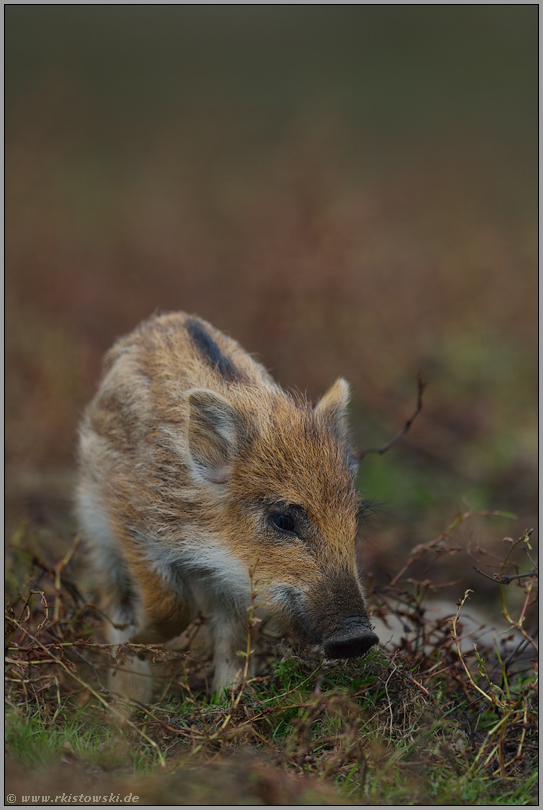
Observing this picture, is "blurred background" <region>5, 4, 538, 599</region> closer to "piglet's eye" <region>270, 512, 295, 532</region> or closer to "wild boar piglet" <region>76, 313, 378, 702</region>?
"wild boar piglet" <region>76, 313, 378, 702</region>

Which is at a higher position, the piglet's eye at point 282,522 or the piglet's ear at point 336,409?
the piglet's ear at point 336,409

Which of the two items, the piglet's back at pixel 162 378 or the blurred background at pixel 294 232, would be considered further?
the blurred background at pixel 294 232

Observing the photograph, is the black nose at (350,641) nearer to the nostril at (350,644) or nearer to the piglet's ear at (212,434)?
the nostril at (350,644)

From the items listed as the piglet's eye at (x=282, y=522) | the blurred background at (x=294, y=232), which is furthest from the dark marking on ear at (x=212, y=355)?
the blurred background at (x=294, y=232)

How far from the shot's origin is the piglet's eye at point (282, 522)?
4.36 meters

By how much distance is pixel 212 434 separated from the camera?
479 centimetres

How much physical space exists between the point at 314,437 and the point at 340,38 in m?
21.1

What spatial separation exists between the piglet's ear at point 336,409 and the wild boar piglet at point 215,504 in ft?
0.04

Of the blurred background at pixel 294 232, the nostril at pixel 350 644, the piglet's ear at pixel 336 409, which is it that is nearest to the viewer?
the nostril at pixel 350 644

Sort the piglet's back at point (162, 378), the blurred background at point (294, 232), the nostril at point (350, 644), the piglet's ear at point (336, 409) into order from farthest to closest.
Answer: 1. the blurred background at point (294, 232)
2. the piglet's back at point (162, 378)
3. the piglet's ear at point (336, 409)
4. the nostril at point (350, 644)

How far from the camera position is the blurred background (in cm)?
854

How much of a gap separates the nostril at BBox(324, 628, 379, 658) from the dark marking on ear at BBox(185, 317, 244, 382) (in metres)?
1.88

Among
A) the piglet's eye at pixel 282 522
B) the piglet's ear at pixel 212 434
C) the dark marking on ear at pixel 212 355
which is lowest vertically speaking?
the piglet's eye at pixel 282 522

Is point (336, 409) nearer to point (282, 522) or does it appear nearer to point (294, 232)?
point (282, 522)
